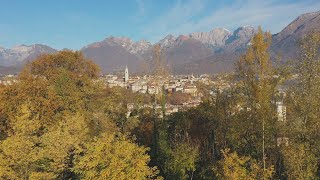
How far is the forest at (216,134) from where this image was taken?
22.0 meters

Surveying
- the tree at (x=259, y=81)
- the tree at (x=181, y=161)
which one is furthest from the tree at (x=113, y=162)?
the tree at (x=259, y=81)

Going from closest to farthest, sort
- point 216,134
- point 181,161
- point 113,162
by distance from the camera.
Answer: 1. point 113,162
2. point 181,161
3. point 216,134

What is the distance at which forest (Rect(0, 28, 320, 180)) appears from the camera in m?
22.0

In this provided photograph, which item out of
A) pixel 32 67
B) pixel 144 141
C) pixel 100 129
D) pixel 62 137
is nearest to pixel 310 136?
pixel 62 137

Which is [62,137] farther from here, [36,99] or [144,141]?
[144,141]

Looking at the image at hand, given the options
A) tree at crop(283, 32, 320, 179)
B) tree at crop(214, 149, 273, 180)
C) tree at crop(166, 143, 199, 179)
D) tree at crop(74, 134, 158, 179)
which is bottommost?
tree at crop(166, 143, 199, 179)

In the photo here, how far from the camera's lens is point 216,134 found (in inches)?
1538

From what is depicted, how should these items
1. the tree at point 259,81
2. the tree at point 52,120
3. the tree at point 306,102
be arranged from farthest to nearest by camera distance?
the tree at point 259,81, the tree at point 52,120, the tree at point 306,102

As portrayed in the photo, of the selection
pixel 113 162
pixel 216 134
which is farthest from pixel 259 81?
pixel 216 134

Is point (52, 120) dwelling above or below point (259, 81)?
below

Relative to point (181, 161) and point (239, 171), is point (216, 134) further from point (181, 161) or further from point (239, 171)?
point (239, 171)

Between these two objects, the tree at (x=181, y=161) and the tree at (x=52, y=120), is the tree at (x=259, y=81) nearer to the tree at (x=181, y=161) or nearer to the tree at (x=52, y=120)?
the tree at (x=181, y=161)

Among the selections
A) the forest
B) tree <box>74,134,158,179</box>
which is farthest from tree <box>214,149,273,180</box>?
tree <box>74,134,158,179</box>

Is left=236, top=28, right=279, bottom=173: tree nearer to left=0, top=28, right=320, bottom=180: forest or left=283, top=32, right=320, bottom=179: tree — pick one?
left=0, top=28, right=320, bottom=180: forest
